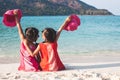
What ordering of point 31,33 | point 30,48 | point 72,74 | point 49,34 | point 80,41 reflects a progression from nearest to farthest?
point 72,74
point 49,34
point 31,33
point 30,48
point 80,41

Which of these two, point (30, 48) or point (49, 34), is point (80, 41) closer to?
point (30, 48)

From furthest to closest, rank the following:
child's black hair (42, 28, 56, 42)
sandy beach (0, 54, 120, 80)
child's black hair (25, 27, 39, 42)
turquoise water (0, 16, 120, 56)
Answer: turquoise water (0, 16, 120, 56) < child's black hair (25, 27, 39, 42) < child's black hair (42, 28, 56, 42) < sandy beach (0, 54, 120, 80)

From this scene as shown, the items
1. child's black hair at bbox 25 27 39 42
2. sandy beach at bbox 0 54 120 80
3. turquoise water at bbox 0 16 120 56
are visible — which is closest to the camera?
sandy beach at bbox 0 54 120 80

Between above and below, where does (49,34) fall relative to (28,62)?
above

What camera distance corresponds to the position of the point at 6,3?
78.0m

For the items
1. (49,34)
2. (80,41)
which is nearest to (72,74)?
(49,34)

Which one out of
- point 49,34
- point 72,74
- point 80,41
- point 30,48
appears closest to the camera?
point 72,74

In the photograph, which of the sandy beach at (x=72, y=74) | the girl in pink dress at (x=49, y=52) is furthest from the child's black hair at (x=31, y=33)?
the sandy beach at (x=72, y=74)

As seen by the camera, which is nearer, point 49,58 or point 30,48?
point 49,58

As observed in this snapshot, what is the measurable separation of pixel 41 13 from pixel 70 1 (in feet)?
95.0

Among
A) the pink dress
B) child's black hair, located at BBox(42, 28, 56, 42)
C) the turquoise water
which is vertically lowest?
the turquoise water

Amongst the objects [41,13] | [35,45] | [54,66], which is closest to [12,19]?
[35,45]

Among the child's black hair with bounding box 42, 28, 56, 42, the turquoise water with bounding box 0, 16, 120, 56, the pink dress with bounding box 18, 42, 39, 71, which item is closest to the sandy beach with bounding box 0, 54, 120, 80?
the pink dress with bounding box 18, 42, 39, 71

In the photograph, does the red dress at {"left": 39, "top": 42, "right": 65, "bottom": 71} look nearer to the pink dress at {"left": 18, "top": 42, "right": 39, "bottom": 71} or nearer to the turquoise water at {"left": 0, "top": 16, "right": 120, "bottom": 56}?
the pink dress at {"left": 18, "top": 42, "right": 39, "bottom": 71}
